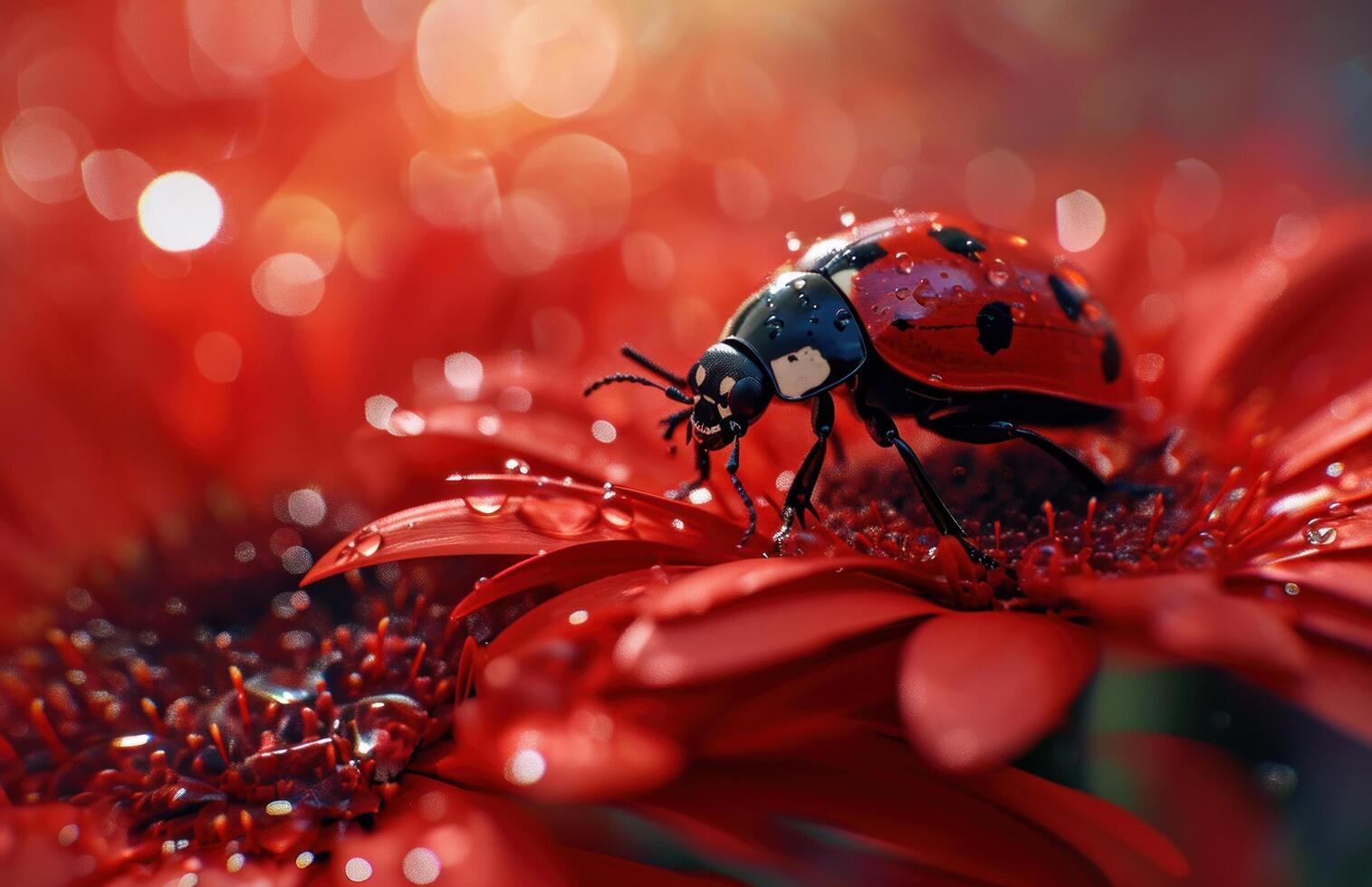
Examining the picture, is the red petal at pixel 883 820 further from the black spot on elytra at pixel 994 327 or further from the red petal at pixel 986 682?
the black spot on elytra at pixel 994 327

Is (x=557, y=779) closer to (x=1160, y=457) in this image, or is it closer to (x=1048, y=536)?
(x=1048, y=536)

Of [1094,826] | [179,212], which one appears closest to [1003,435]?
[1094,826]

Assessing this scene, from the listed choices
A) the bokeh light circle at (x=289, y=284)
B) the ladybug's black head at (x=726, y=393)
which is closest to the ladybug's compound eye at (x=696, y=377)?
the ladybug's black head at (x=726, y=393)

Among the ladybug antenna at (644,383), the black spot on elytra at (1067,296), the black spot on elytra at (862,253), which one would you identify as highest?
the black spot on elytra at (862,253)

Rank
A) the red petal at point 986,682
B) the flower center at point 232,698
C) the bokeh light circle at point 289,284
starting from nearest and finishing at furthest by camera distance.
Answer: the red petal at point 986,682 < the flower center at point 232,698 < the bokeh light circle at point 289,284

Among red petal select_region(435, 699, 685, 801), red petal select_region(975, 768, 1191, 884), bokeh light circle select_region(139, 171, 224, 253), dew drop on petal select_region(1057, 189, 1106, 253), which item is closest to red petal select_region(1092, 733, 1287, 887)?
red petal select_region(975, 768, 1191, 884)

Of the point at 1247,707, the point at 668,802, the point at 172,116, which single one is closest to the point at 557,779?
the point at 668,802

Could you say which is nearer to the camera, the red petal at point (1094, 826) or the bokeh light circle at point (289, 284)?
the red petal at point (1094, 826)

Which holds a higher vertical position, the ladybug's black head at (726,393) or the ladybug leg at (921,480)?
the ladybug's black head at (726,393)
